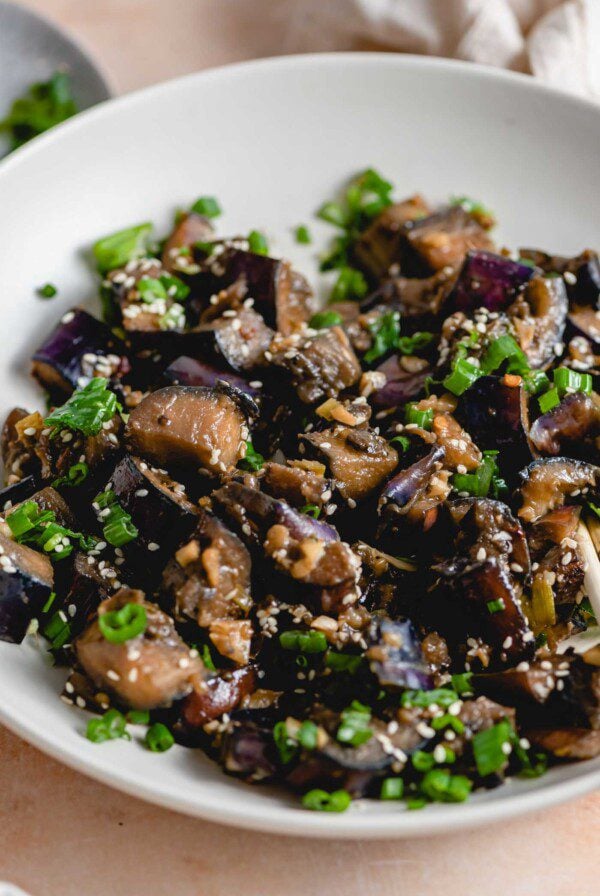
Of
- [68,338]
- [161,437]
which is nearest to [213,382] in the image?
[161,437]

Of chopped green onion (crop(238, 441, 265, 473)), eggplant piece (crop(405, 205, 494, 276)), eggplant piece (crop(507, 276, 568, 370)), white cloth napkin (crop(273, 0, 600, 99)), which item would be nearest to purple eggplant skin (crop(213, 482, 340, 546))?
chopped green onion (crop(238, 441, 265, 473))

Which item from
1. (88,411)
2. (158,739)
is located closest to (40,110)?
(88,411)

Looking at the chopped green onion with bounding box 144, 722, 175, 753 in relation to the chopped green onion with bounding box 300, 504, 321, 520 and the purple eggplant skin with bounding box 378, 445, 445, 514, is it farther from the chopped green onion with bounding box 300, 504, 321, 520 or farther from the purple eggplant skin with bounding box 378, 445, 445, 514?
the purple eggplant skin with bounding box 378, 445, 445, 514

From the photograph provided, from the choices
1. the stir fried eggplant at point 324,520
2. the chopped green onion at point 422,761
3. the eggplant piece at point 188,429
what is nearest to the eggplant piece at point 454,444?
the stir fried eggplant at point 324,520

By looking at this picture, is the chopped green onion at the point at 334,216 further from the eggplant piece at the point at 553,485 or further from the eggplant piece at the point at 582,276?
the eggplant piece at the point at 553,485

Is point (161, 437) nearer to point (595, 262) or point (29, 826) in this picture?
point (29, 826)

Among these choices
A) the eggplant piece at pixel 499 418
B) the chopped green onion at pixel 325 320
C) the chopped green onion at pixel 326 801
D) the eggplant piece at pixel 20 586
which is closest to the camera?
the chopped green onion at pixel 326 801
